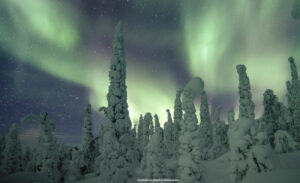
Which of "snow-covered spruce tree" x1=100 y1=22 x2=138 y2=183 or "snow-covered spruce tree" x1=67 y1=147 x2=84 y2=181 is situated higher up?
"snow-covered spruce tree" x1=100 y1=22 x2=138 y2=183

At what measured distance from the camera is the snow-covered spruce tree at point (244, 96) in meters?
27.9

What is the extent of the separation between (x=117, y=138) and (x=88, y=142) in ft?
70.2

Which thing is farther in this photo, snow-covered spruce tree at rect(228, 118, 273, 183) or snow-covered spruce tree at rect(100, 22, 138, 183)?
snow-covered spruce tree at rect(100, 22, 138, 183)

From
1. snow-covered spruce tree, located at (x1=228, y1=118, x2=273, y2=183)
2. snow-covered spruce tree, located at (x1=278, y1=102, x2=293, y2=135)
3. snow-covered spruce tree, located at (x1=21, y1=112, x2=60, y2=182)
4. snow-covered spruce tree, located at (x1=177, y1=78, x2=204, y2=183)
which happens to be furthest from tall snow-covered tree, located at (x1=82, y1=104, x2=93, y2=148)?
snow-covered spruce tree, located at (x1=278, y1=102, x2=293, y2=135)

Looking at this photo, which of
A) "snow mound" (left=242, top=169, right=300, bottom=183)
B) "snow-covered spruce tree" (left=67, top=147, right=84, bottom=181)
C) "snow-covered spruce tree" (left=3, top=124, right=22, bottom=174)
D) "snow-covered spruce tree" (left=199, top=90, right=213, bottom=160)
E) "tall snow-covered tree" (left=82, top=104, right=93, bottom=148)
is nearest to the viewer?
"snow mound" (left=242, top=169, right=300, bottom=183)

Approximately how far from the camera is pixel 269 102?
95.8 ft

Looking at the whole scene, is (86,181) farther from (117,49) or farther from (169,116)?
(169,116)

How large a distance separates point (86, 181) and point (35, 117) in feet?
46.5

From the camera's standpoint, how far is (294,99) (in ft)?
125

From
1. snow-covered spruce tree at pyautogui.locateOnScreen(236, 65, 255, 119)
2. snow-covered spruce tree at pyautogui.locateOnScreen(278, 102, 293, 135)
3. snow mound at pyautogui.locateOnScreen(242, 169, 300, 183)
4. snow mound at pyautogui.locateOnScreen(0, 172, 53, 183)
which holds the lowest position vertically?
snow mound at pyautogui.locateOnScreen(242, 169, 300, 183)

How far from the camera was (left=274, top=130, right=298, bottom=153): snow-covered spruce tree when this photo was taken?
82.2 ft

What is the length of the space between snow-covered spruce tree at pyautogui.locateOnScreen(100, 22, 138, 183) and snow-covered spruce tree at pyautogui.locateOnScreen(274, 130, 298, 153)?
19757 millimetres

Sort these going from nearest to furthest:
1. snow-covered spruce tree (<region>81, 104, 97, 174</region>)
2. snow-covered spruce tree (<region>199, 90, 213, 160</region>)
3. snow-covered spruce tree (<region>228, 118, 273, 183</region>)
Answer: snow-covered spruce tree (<region>228, 118, 273, 183</region>)
snow-covered spruce tree (<region>81, 104, 97, 174</region>)
snow-covered spruce tree (<region>199, 90, 213, 160</region>)

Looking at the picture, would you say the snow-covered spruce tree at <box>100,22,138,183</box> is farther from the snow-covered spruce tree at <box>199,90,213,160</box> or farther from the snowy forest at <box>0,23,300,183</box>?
the snow-covered spruce tree at <box>199,90,213,160</box>
